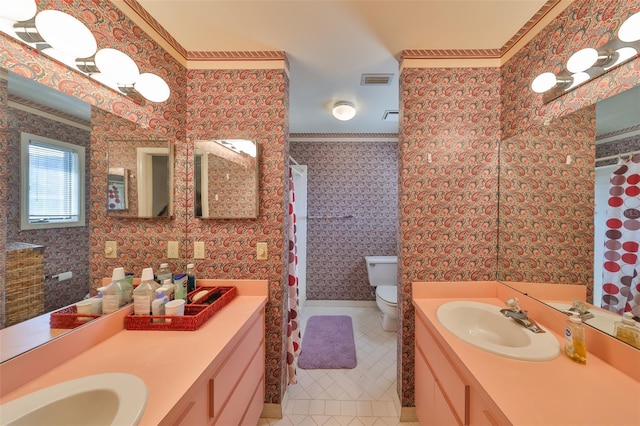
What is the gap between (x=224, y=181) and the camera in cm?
149

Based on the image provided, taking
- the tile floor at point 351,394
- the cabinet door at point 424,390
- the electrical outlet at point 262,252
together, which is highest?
the electrical outlet at point 262,252

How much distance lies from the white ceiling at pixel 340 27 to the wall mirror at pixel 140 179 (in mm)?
695

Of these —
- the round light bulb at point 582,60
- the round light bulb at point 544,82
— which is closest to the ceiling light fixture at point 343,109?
the round light bulb at point 544,82

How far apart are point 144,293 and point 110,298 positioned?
0.42 feet

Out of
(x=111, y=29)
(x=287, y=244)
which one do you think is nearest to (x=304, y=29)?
(x=111, y=29)

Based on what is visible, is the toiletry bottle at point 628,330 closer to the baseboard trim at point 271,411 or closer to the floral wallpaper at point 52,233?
the baseboard trim at point 271,411

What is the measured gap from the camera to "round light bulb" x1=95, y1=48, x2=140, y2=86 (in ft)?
3.33

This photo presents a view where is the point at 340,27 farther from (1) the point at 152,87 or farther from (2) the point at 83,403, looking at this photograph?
(2) the point at 83,403

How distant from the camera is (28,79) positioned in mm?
765

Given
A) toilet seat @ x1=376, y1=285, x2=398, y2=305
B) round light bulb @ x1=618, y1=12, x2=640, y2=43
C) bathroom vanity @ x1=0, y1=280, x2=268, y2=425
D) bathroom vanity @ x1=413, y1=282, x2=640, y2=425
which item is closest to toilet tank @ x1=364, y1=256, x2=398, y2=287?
toilet seat @ x1=376, y1=285, x2=398, y2=305

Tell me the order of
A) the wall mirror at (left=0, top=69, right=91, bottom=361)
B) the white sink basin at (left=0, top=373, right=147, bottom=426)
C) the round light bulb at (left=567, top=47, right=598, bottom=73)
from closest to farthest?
the white sink basin at (left=0, top=373, right=147, bottom=426) < the wall mirror at (left=0, top=69, right=91, bottom=361) < the round light bulb at (left=567, top=47, right=598, bottom=73)

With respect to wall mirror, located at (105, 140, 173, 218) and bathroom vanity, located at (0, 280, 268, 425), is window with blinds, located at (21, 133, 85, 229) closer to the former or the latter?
wall mirror, located at (105, 140, 173, 218)

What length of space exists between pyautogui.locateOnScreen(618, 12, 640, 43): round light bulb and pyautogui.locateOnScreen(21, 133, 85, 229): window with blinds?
214cm

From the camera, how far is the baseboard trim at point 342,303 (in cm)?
307
